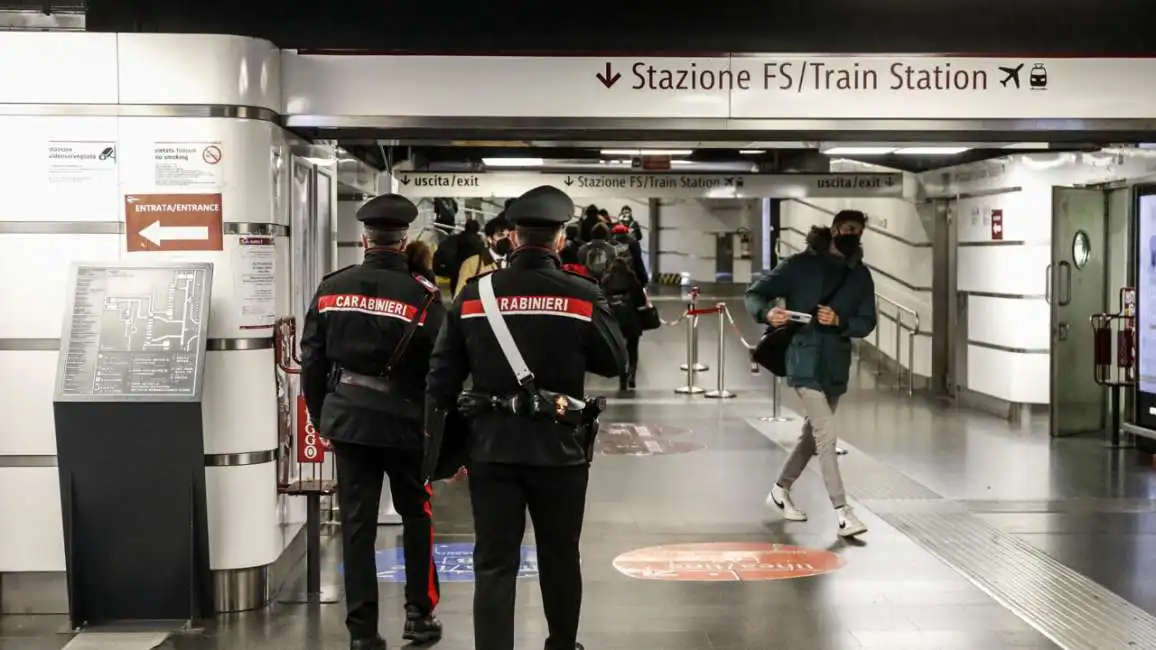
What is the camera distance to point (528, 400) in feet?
13.9

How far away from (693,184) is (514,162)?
2554 mm

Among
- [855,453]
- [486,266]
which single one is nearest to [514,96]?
[486,266]

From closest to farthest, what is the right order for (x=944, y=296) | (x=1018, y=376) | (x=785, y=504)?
(x=785, y=504), (x=1018, y=376), (x=944, y=296)

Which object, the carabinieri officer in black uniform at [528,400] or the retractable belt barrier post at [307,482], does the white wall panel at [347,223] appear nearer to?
the retractable belt barrier post at [307,482]

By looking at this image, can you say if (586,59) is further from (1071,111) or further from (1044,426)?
(1044,426)

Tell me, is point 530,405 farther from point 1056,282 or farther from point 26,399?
point 1056,282

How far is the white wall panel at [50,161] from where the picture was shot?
18.3 ft

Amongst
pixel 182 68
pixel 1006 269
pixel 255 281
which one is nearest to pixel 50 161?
pixel 182 68

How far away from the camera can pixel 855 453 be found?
9.92 meters

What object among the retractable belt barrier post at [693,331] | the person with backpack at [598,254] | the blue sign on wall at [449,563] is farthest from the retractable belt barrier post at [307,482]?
the retractable belt barrier post at [693,331]

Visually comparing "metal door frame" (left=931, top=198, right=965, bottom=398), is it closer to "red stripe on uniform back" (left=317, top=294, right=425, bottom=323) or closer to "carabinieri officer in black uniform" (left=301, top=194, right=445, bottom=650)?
"carabinieri officer in black uniform" (left=301, top=194, right=445, bottom=650)

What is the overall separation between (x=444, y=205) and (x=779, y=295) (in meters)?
10.8

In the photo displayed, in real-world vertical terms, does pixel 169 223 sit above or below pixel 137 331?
above

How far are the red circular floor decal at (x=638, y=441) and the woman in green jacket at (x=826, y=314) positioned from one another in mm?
2938
